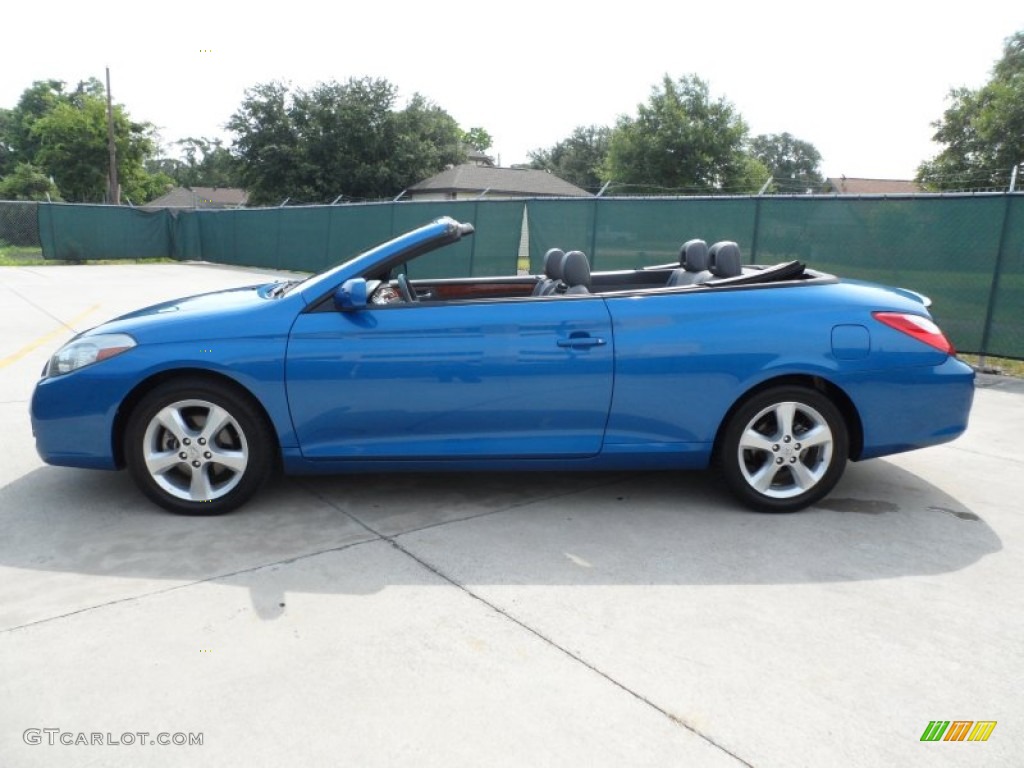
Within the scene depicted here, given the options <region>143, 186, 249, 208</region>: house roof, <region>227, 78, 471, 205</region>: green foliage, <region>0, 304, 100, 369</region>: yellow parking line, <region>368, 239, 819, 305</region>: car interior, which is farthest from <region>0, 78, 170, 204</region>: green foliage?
<region>368, 239, 819, 305</region>: car interior

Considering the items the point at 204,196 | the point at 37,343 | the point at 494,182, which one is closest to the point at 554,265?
the point at 37,343

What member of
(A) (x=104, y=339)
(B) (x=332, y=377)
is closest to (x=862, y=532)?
(B) (x=332, y=377)

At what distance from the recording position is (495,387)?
13.1 ft

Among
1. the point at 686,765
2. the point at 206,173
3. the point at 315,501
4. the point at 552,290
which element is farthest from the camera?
the point at 206,173

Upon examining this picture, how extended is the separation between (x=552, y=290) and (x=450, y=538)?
174cm

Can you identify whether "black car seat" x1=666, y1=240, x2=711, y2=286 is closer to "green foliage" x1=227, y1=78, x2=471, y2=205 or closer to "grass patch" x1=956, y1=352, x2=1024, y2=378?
"grass patch" x1=956, y1=352, x2=1024, y2=378

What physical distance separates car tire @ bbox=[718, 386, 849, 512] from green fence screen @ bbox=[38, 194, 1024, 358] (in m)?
5.15

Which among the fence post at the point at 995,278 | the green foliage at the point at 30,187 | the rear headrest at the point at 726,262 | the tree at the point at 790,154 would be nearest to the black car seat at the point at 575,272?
the rear headrest at the point at 726,262

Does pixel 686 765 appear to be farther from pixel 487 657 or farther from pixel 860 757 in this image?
pixel 487 657

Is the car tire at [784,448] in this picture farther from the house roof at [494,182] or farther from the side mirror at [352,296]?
the house roof at [494,182]

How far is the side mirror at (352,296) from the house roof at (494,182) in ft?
126

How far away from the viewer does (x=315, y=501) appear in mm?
4352

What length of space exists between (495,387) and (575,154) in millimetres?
85965

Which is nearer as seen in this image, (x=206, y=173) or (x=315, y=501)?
(x=315, y=501)
